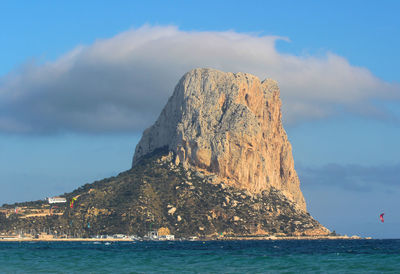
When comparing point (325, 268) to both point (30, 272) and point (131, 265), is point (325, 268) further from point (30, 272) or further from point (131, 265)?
point (30, 272)

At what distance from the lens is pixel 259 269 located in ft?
278

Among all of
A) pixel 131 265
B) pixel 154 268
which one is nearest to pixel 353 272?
pixel 154 268

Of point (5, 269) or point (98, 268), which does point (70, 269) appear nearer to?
point (98, 268)

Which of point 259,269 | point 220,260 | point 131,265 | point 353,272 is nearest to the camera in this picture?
point 353,272

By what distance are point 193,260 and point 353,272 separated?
31.8 meters

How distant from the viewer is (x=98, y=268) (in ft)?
289

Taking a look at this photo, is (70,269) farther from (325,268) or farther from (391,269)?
(391,269)

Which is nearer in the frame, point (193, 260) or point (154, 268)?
point (154, 268)

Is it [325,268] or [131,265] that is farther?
[131,265]

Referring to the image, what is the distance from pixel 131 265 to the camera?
92938mm

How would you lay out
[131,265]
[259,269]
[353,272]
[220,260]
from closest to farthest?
[353,272] → [259,269] → [131,265] → [220,260]

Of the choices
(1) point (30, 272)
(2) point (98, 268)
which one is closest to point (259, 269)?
(2) point (98, 268)

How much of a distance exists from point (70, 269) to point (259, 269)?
27.2 meters

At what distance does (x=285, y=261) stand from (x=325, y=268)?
45.2 ft
